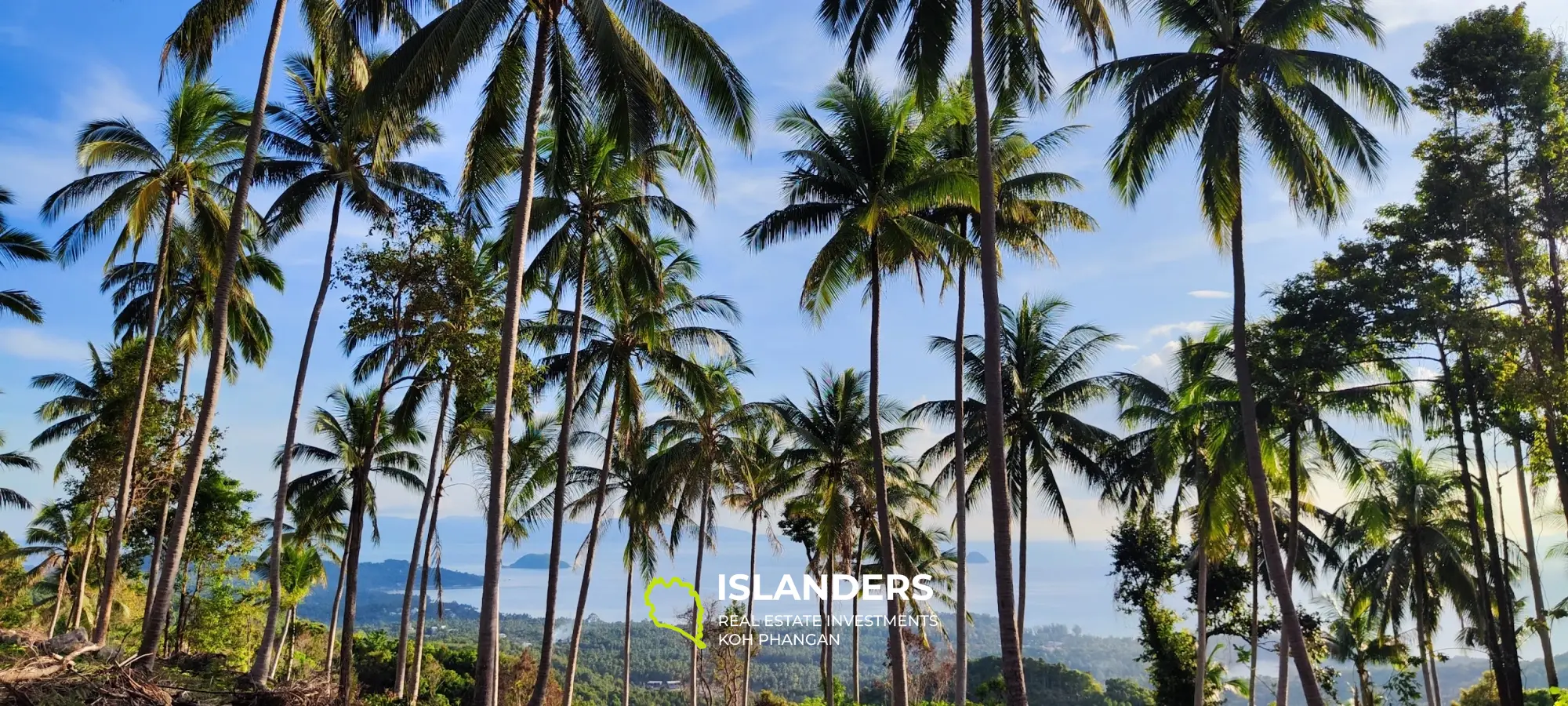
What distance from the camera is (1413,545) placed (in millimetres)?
19109

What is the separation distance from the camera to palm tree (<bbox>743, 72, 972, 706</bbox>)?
1395cm

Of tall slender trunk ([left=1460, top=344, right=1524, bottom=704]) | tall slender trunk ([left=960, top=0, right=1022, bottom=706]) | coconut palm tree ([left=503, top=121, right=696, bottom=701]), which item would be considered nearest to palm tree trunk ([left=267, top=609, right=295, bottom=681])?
coconut palm tree ([left=503, top=121, right=696, bottom=701])

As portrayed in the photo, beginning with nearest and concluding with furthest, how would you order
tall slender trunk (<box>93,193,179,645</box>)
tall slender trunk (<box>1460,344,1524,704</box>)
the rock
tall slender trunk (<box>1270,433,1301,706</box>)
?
the rock < tall slender trunk (<box>1460,344,1524,704</box>) < tall slender trunk (<box>93,193,179,645</box>) < tall slender trunk (<box>1270,433,1301,706</box>)

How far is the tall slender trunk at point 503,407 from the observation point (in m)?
9.33

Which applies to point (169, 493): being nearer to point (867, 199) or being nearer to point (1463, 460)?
point (867, 199)

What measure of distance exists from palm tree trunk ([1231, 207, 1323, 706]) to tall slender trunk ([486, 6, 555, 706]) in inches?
366

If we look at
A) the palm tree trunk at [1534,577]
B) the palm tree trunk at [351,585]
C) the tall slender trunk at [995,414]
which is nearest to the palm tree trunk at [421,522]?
the palm tree trunk at [351,585]

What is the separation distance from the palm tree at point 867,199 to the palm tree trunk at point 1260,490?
Answer: 3992 millimetres

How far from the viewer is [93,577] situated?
31.1 metres

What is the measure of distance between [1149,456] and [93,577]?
34.7 metres

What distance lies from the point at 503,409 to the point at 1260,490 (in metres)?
9.74

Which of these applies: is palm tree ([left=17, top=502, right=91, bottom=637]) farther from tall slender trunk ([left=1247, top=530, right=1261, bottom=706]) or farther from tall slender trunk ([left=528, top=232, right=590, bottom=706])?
tall slender trunk ([left=1247, top=530, right=1261, bottom=706])

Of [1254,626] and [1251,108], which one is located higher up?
[1251,108]

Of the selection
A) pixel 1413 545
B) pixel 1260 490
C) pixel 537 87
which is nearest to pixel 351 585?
pixel 537 87
